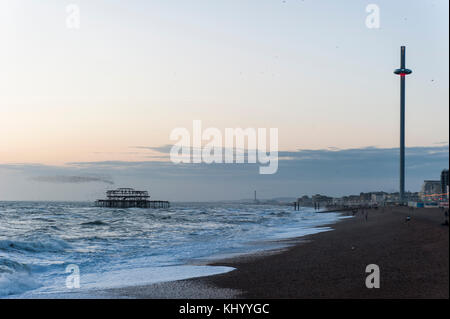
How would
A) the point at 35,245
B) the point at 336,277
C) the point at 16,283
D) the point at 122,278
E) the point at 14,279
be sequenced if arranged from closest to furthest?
the point at 336,277
the point at 16,283
the point at 122,278
the point at 14,279
the point at 35,245

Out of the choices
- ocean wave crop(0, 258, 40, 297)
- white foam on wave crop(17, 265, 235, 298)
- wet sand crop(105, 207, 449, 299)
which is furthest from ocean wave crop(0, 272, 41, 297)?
wet sand crop(105, 207, 449, 299)

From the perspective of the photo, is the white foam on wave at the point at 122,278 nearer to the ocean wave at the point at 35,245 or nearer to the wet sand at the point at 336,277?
the wet sand at the point at 336,277

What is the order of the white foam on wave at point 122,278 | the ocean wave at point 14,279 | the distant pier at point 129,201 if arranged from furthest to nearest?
1. the distant pier at point 129,201
2. the ocean wave at point 14,279
3. the white foam on wave at point 122,278

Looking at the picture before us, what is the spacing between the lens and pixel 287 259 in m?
16.3

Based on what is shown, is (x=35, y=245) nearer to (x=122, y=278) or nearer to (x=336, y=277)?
(x=122, y=278)

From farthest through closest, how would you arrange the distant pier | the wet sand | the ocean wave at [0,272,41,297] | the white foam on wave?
the distant pier → the ocean wave at [0,272,41,297] → the white foam on wave → the wet sand

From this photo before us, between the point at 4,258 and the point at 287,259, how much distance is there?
12961 mm

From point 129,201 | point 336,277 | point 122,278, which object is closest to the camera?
point 336,277

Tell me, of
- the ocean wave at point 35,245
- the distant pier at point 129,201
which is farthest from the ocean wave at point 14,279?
the distant pier at point 129,201

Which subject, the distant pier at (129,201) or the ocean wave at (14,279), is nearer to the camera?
the ocean wave at (14,279)

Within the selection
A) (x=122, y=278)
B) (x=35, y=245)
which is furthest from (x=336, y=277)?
(x=35, y=245)

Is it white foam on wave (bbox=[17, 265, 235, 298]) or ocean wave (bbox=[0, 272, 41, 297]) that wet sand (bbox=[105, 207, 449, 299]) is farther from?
ocean wave (bbox=[0, 272, 41, 297])
